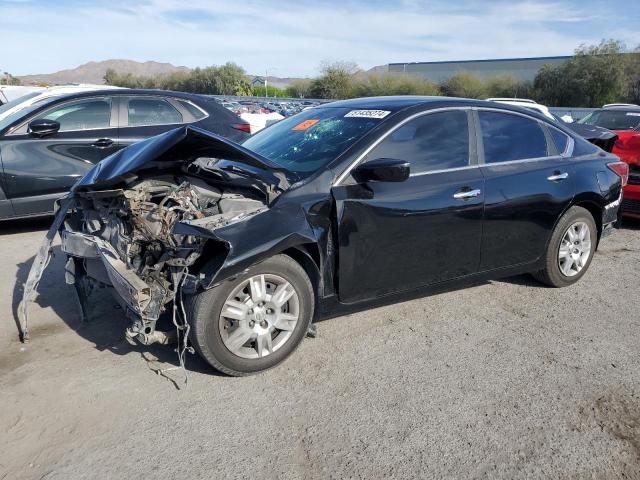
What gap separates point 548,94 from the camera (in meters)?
42.7

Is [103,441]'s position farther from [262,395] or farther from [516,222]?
[516,222]

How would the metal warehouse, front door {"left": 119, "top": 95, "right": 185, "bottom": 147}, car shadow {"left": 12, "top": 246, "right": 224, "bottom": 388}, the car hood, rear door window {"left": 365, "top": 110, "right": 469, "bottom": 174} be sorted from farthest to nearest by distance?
the metal warehouse
front door {"left": 119, "top": 95, "right": 185, "bottom": 147}
rear door window {"left": 365, "top": 110, "right": 469, "bottom": 174}
car shadow {"left": 12, "top": 246, "right": 224, "bottom": 388}
the car hood

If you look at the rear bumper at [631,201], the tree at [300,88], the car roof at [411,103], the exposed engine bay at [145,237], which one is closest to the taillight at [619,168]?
the car roof at [411,103]

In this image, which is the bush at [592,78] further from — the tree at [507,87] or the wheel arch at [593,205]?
the wheel arch at [593,205]

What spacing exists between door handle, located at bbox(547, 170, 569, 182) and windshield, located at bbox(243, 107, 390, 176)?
1681 mm

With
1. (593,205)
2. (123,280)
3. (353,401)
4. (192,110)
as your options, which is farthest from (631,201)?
(123,280)

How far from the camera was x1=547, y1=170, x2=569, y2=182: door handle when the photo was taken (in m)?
4.59

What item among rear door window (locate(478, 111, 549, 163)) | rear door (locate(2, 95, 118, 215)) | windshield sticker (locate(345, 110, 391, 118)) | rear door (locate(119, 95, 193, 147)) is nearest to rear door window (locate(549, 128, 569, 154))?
rear door window (locate(478, 111, 549, 163))

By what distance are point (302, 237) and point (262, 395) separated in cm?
100

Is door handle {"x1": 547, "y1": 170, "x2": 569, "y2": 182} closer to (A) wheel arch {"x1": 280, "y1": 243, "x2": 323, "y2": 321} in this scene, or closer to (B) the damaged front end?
(A) wheel arch {"x1": 280, "y1": 243, "x2": 323, "y2": 321}

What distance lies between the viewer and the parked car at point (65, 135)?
20.4 ft

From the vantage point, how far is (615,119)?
1134 cm

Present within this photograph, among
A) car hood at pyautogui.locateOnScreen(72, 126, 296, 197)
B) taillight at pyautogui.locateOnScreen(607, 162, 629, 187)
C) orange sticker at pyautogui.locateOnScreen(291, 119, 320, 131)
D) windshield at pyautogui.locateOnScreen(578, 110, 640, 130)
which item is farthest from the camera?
windshield at pyautogui.locateOnScreen(578, 110, 640, 130)

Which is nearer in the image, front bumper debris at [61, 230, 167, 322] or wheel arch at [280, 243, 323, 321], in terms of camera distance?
front bumper debris at [61, 230, 167, 322]
